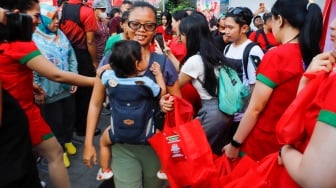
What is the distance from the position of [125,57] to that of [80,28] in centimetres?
292

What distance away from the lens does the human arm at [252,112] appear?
1.98m

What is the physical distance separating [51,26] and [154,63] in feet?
5.65

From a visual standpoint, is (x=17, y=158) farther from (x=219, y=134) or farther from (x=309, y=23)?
(x=309, y=23)

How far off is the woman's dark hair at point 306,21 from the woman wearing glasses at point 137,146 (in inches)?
30.3

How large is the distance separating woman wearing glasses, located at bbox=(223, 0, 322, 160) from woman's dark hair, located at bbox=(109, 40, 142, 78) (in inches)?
29.4

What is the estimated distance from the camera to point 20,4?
2416mm

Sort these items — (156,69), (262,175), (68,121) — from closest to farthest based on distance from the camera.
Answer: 1. (262,175)
2. (156,69)
3. (68,121)

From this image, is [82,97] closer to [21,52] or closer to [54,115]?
[54,115]

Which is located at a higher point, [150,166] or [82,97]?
[150,166]

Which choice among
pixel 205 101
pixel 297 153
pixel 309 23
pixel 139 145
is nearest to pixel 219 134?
pixel 205 101

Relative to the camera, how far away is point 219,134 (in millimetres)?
2670

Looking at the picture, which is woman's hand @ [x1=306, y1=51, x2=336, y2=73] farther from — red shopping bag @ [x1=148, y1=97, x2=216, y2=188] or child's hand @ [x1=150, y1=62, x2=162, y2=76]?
child's hand @ [x1=150, y1=62, x2=162, y2=76]

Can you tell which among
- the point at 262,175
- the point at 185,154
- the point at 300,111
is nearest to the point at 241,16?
the point at 185,154

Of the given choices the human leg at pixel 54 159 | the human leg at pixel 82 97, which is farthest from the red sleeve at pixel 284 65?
the human leg at pixel 82 97
